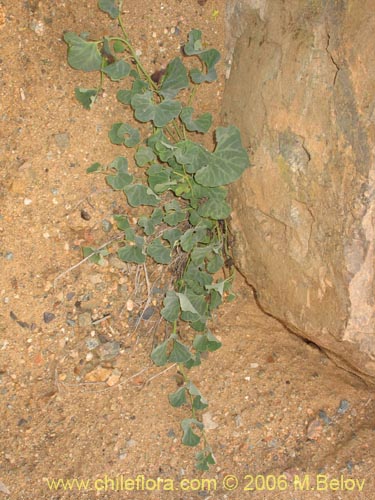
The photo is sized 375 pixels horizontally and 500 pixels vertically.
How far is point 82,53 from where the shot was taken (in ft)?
6.08

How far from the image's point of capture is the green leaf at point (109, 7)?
6.12ft

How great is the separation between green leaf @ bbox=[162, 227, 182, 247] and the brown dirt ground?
8.2 inches

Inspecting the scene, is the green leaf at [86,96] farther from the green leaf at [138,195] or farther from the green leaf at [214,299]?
the green leaf at [214,299]

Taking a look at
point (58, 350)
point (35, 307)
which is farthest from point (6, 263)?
point (58, 350)

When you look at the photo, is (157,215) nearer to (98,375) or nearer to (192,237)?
(192,237)

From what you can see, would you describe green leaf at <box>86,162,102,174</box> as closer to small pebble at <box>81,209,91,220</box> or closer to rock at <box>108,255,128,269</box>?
small pebble at <box>81,209,91,220</box>

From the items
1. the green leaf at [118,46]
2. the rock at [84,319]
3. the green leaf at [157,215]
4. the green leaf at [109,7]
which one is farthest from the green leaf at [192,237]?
the green leaf at [109,7]

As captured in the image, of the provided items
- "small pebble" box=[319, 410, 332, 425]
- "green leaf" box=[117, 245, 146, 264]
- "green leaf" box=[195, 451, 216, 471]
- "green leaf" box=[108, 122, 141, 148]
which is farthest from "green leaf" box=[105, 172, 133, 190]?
"small pebble" box=[319, 410, 332, 425]

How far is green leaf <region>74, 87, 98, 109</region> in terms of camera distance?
191cm

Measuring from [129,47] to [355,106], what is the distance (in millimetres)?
819

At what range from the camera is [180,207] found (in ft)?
6.83

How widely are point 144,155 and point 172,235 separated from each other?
11.8 inches

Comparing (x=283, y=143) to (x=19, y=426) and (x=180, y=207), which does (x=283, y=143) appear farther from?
(x=19, y=426)

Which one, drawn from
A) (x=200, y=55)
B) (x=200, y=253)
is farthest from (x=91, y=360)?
(x=200, y=55)
